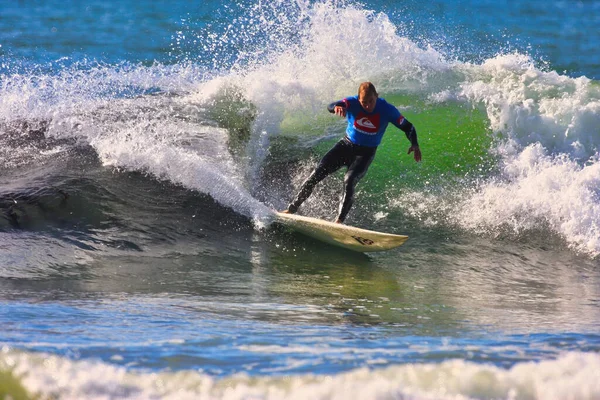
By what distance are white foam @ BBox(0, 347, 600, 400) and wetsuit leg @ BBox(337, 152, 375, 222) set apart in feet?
13.9

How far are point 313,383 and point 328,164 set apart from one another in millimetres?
4766

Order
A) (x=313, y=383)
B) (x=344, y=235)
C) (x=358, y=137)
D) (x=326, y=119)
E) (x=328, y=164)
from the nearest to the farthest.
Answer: (x=313, y=383), (x=344, y=235), (x=358, y=137), (x=328, y=164), (x=326, y=119)

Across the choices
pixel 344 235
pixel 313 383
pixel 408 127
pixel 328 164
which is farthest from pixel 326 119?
pixel 313 383

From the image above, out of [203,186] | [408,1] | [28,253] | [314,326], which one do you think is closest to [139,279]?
[28,253]

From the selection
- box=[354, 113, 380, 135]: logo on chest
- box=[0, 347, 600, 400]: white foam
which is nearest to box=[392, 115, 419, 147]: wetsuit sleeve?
box=[354, 113, 380, 135]: logo on chest

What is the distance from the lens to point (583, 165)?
10000 millimetres

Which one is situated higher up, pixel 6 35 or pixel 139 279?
pixel 6 35

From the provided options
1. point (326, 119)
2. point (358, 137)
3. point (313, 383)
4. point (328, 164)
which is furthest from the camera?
point (326, 119)

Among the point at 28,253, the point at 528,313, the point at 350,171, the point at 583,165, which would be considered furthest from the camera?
the point at 583,165

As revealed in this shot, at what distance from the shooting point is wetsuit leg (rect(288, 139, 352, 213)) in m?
8.21

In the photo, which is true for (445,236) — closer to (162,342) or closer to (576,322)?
(576,322)

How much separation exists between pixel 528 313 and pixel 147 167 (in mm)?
5121

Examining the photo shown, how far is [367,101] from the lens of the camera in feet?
25.3

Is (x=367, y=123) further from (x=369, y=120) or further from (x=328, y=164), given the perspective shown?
(x=328, y=164)
